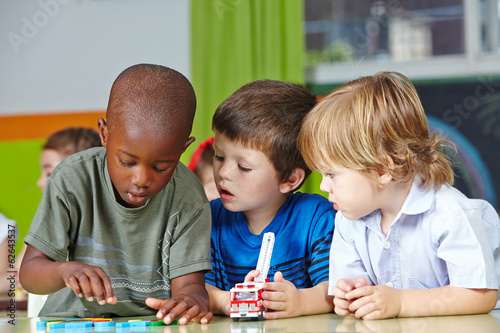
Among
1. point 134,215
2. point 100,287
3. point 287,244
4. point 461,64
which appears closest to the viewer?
point 100,287

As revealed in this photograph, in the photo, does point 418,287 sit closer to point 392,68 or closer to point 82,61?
point 392,68

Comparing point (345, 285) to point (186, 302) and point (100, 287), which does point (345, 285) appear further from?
point (100, 287)

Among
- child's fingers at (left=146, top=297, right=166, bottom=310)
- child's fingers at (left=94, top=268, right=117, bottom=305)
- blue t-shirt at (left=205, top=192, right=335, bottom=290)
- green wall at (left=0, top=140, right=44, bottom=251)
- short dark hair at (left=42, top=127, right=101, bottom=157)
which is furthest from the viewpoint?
green wall at (left=0, top=140, right=44, bottom=251)

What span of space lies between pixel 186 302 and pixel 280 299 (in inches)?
5.7

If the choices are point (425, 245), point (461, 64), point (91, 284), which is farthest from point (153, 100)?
point (461, 64)

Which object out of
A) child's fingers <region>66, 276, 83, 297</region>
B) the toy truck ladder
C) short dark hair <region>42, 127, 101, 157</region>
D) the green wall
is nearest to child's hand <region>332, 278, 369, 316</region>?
the toy truck ladder

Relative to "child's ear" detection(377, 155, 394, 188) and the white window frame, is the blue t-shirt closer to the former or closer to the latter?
"child's ear" detection(377, 155, 394, 188)

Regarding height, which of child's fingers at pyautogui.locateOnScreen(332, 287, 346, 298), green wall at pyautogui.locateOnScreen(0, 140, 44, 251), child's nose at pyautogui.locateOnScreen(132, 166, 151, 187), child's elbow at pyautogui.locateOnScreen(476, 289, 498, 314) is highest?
child's nose at pyautogui.locateOnScreen(132, 166, 151, 187)

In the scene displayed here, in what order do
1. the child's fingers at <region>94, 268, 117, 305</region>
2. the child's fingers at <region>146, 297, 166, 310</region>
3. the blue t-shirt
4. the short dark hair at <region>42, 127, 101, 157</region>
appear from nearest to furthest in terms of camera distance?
1. the child's fingers at <region>94, 268, 117, 305</region>
2. the child's fingers at <region>146, 297, 166, 310</region>
3. the blue t-shirt
4. the short dark hair at <region>42, 127, 101, 157</region>

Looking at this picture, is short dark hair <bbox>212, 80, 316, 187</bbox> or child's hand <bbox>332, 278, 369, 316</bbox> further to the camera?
short dark hair <bbox>212, 80, 316, 187</bbox>

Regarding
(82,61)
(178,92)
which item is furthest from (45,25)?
(178,92)

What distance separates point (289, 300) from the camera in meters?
0.93

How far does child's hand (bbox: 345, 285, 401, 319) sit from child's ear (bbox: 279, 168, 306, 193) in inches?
13.9

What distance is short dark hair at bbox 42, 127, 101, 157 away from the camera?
1950mm
